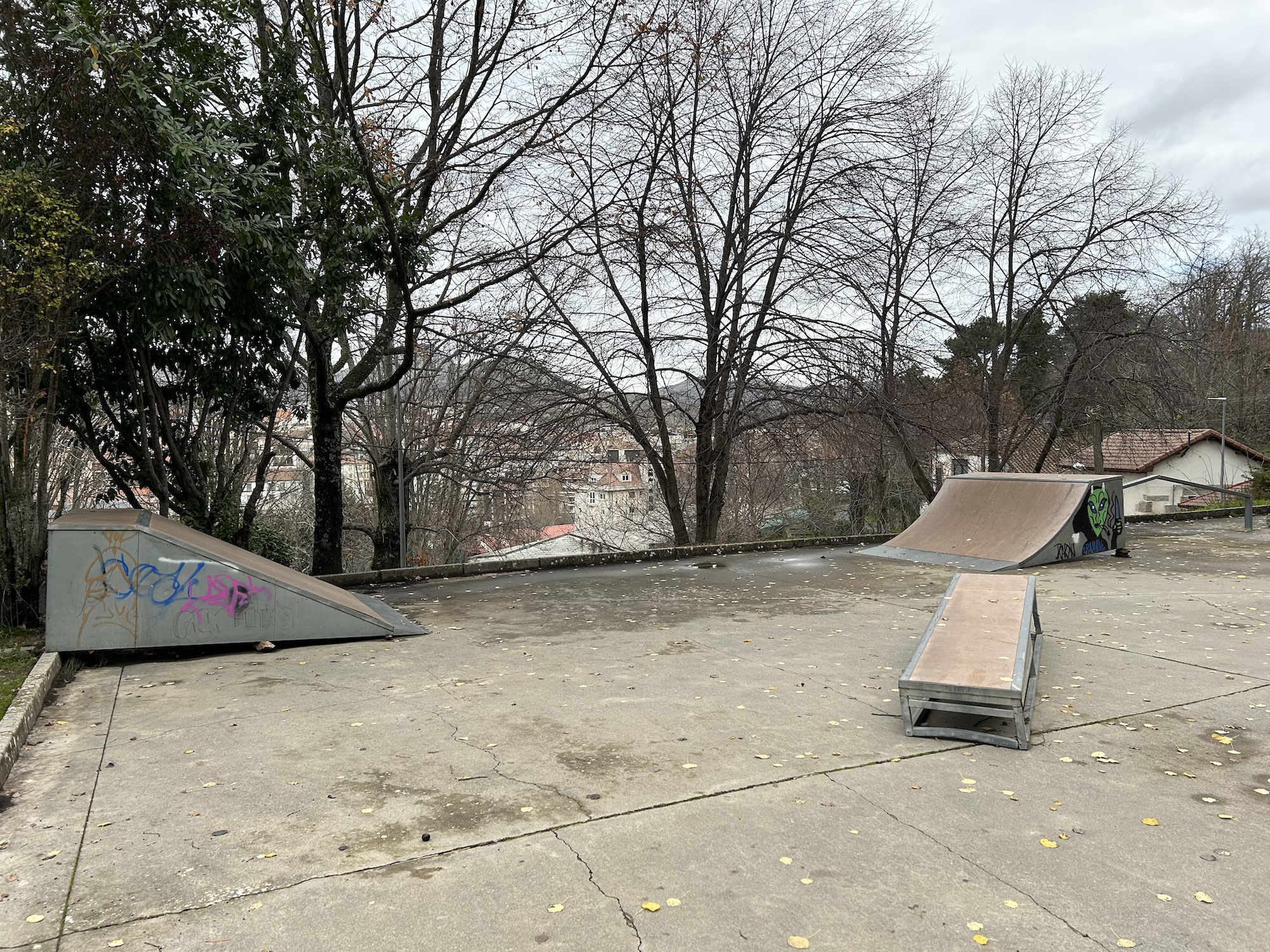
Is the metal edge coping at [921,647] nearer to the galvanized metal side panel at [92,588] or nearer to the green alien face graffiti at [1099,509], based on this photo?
the galvanized metal side panel at [92,588]

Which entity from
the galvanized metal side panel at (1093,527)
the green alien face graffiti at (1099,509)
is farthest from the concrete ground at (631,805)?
the green alien face graffiti at (1099,509)

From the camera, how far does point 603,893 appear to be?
309 centimetres

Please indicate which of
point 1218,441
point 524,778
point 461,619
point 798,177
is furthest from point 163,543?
point 1218,441

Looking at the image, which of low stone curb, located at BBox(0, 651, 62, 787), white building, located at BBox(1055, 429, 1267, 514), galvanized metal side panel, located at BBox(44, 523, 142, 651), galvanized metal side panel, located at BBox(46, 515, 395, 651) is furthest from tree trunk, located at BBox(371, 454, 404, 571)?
white building, located at BBox(1055, 429, 1267, 514)

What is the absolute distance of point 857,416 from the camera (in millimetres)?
15312

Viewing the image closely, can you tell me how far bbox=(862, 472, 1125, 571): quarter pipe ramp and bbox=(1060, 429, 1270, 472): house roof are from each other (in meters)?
28.3

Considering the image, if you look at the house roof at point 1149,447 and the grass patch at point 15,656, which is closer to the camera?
the grass patch at point 15,656

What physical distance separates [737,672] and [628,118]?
11397 mm

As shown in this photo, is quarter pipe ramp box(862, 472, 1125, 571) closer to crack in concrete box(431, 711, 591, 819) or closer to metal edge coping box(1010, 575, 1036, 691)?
metal edge coping box(1010, 575, 1036, 691)

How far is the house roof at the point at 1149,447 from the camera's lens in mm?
39844

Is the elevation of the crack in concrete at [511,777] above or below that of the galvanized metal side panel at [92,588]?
below

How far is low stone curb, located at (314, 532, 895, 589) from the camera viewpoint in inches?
460

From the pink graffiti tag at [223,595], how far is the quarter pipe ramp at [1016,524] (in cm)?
940

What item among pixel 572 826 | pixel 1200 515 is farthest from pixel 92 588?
pixel 1200 515
